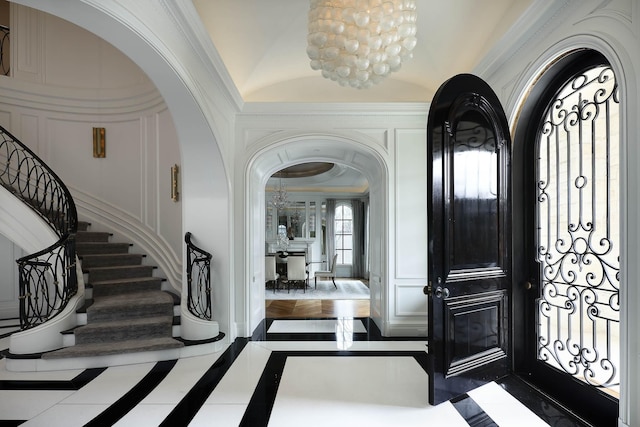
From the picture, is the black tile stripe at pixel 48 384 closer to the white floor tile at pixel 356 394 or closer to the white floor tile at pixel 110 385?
the white floor tile at pixel 110 385

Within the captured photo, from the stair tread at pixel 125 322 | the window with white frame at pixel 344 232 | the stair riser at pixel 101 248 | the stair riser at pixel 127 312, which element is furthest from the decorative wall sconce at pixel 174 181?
the window with white frame at pixel 344 232

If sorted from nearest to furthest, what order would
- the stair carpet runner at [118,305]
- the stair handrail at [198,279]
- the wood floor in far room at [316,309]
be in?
the stair carpet runner at [118,305] → the stair handrail at [198,279] → the wood floor in far room at [316,309]

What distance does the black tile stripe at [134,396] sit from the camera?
246 cm

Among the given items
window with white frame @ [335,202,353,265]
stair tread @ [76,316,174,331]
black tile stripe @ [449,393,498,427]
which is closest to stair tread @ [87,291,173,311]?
stair tread @ [76,316,174,331]

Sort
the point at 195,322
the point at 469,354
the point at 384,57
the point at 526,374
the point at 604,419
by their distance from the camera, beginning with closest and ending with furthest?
the point at 604,419 < the point at 384,57 < the point at 469,354 < the point at 526,374 < the point at 195,322

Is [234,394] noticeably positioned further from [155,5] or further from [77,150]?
[77,150]

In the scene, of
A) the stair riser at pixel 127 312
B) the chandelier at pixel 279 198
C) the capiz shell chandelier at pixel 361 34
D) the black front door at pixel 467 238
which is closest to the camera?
the capiz shell chandelier at pixel 361 34

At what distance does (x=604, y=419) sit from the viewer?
7.73 ft

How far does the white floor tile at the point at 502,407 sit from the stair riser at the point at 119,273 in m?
4.19

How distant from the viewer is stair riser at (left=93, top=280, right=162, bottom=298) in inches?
165


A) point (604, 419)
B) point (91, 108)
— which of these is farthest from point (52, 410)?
point (91, 108)

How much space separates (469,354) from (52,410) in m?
3.24

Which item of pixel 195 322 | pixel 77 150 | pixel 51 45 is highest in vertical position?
pixel 51 45

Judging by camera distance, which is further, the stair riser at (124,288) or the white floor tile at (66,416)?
the stair riser at (124,288)
